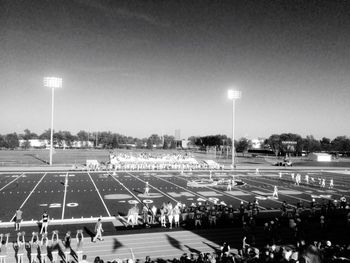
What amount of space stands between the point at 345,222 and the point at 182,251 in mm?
11916

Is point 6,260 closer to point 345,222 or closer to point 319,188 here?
point 345,222

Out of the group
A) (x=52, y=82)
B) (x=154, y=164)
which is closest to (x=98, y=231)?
(x=154, y=164)

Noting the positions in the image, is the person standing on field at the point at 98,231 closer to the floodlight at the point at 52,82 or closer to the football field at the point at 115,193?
the football field at the point at 115,193

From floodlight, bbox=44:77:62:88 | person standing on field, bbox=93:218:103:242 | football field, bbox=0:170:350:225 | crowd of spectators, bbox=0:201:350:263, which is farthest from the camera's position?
floodlight, bbox=44:77:62:88

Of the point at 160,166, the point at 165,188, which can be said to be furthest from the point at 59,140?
the point at 165,188

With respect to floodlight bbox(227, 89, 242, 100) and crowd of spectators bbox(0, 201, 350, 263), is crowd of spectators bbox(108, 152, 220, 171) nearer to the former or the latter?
floodlight bbox(227, 89, 242, 100)

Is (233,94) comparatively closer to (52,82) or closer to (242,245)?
(52,82)

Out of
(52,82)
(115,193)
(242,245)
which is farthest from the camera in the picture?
(52,82)

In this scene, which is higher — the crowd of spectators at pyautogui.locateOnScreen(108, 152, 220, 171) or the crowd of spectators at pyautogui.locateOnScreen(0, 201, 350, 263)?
the crowd of spectators at pyautogui.locateOnScreen(108, 152, 220, 171)

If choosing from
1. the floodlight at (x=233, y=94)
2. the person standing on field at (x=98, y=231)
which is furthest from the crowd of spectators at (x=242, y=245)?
the floodlight at (x=233, y=94)

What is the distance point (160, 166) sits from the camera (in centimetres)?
5459

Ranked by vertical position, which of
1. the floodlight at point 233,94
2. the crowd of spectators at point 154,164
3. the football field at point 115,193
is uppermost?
the floodlight at point 233,94

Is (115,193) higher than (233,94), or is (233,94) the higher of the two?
(233,94)

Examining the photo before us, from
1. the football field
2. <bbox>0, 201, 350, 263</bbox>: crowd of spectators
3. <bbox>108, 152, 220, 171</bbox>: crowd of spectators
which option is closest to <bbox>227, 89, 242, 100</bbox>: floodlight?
<bbox>108, 152, 220, 171</bbox>: crowd of spectators
